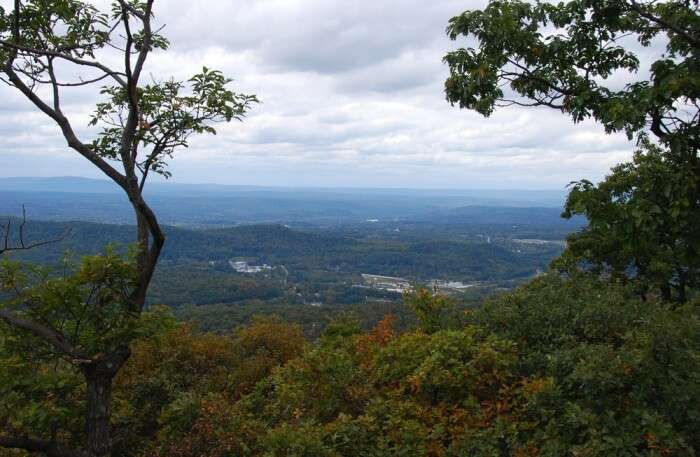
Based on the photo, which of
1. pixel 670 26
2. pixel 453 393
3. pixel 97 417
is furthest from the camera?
pixel 453 393

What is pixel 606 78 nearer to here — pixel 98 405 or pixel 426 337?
pixel 426 337

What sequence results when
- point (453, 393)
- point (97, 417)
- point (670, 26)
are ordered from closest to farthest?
point (670, 26)
point (97, 417)
point (453, 393)

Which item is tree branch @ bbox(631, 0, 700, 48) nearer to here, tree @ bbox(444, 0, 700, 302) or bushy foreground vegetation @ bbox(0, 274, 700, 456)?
tree @ bbox(444, 0, 700, 302)

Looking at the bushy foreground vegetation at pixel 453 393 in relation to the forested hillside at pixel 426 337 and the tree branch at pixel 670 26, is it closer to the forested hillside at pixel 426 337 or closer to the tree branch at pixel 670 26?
the forested hillside at pixel 426 337

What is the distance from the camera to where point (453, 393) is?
6148mm

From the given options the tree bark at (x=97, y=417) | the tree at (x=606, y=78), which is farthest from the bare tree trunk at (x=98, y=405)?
the tree at (x=606, y=78)

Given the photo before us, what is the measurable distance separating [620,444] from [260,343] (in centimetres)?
749

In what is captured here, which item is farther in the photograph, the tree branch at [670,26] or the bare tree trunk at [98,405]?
the bare tree trunk at [98,405]

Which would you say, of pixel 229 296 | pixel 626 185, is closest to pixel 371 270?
pixel 229 296

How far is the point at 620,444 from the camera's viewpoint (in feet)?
14.2

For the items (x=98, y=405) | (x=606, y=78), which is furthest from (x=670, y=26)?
(x=98, y=405)

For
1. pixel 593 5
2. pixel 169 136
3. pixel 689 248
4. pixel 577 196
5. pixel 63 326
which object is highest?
pixel 593 5

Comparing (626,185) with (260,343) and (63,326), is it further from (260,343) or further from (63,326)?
(63,326)

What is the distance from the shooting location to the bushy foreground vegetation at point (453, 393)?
16.1ft
